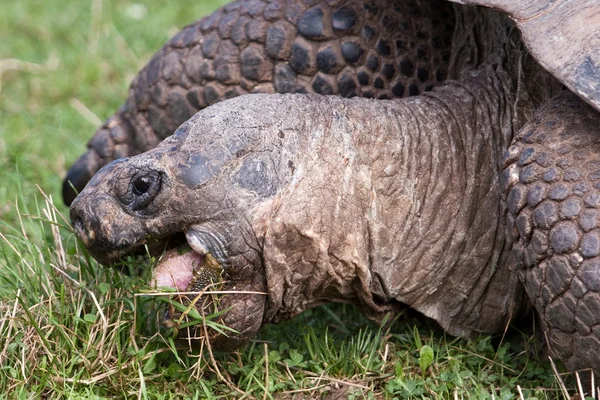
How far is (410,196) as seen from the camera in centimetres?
312

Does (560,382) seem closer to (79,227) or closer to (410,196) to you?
(410,196)

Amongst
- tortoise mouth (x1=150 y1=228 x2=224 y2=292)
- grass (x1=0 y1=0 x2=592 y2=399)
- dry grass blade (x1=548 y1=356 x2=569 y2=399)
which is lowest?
dry grass blade (x1=548 y1=356 x2=569 y2=399)

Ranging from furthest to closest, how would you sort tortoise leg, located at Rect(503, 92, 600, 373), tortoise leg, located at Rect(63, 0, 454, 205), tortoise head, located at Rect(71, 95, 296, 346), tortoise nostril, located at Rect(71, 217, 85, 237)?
1. tortoise leg, located at Rect(63, 0, 454, 205)
2. tortoise nostril, located at Rect(71, 217, 85, 237)
3. tortoise head, located at Rect(71, 95, 296, 346)
4. tortoise leg, located at Rect(503, 92, 600, 373)

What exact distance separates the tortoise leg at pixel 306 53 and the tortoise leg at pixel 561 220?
2.93ft

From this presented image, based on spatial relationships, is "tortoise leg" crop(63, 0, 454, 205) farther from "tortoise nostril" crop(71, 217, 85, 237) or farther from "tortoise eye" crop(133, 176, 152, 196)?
"tortoise eye" crop(133, 176, 152, 196)

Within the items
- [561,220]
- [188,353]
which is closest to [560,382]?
[561,220]

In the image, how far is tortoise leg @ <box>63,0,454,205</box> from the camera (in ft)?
12.1

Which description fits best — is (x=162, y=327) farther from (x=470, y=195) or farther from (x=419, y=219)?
(x=470, y=195)

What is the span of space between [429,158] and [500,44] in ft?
1.71

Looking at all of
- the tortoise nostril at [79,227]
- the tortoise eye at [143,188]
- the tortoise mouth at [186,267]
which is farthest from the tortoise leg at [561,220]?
the tortoise nostril at [79,227]

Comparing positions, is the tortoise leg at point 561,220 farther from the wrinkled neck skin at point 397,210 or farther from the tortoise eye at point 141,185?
the tortoise eye at point 141,185

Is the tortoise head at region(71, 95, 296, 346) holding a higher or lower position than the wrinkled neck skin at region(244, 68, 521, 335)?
higher

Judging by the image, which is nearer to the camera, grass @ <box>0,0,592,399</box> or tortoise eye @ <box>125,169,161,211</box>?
tortoise eye @ <box>125,169,161,211</box>

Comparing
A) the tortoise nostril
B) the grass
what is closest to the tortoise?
the tortoise nostril
